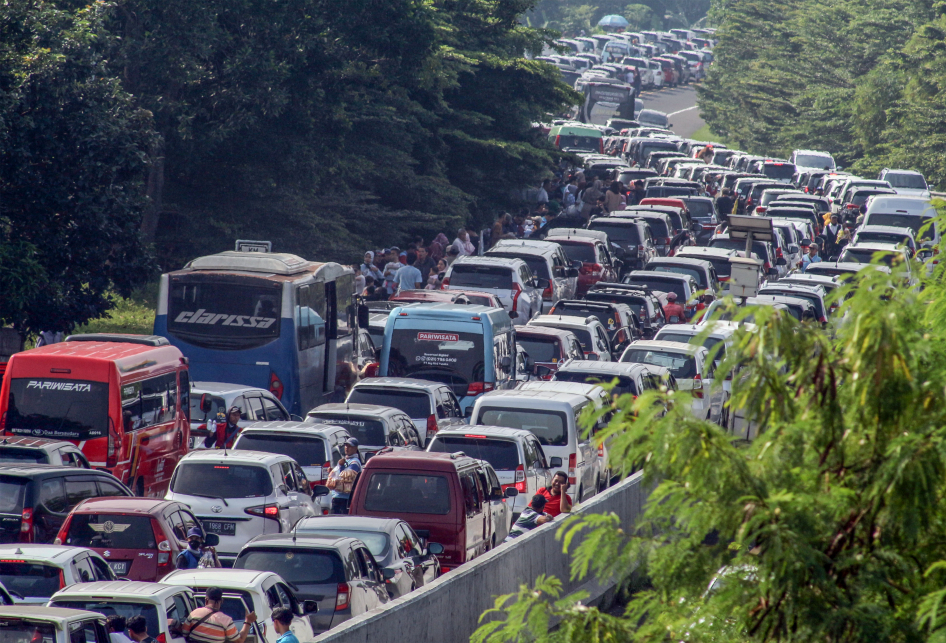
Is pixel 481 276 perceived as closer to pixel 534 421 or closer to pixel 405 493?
pixel 534 421

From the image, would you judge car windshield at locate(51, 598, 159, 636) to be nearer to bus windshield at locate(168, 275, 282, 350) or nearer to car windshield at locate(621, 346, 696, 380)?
bus windshield at locate(168, 275, 282, 350)

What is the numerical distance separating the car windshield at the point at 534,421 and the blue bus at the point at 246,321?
452 centimetres

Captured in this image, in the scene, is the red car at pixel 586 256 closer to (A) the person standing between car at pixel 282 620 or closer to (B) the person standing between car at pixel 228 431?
(B) the person standing between car at pixel 228 431

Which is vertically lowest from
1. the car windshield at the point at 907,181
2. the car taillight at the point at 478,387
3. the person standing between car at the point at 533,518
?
the person standing between car at the point at 533,518

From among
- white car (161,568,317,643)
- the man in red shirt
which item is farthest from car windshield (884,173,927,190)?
white car (161,568,317,643)

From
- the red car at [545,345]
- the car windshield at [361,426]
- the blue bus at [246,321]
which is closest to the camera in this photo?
the car windshield at [361,426]

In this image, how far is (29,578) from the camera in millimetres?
11328

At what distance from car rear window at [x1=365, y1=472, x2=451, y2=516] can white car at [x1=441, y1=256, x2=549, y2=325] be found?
41.0 ft

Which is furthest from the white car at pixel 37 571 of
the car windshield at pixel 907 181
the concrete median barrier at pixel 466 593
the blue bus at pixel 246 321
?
the car windshield at pixel 907 181

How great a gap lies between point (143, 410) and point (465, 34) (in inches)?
1027

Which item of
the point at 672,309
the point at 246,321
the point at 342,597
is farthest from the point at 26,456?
the point at 672,309

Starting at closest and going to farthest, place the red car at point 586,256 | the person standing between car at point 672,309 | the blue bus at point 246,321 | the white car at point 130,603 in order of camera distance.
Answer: the white car at point 130,603 → the blue bus at point 246,321 → the person standing between car at point 672,309 → the red car at point 586,256

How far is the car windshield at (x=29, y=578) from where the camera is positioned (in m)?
11.3

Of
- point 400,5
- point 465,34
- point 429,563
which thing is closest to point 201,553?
point 429,563
